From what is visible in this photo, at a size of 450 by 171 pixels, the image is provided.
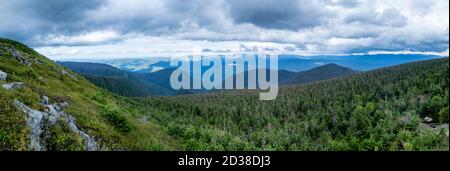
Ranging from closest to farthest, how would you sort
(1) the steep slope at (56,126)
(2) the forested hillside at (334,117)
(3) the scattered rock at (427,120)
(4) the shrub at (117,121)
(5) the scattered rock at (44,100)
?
1. (1) the steep slope at (56,126)
2. (5) the scattered rock at (44,100)
3. (4) the shrub at (117,121)
4. (2) the forested hillside at (334,117)
5. (3) the scattered rock at (427,120)

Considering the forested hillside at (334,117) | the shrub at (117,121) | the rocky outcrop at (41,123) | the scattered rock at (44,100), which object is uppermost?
the scattered rock at (44,100)

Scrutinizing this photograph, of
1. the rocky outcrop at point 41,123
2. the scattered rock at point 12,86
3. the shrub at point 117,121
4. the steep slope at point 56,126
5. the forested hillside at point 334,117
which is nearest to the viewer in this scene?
the steep slope at point 56,126

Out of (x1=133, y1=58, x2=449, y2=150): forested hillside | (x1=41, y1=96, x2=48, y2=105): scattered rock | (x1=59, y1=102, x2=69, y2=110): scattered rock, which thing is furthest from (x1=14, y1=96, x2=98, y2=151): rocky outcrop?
(x1=133, y1=58, x2=449, y2=150): forested hillside

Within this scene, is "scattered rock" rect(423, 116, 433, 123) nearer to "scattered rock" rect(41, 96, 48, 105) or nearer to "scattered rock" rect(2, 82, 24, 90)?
"scattered rock" rect(41, 96, 48, 105)

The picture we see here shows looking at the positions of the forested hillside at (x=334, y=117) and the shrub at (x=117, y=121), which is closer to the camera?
the shrub at (x=117, y=121)

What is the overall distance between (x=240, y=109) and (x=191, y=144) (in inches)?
5559

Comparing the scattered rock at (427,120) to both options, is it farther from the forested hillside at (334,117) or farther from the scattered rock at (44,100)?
the scattered rock at (44,100)

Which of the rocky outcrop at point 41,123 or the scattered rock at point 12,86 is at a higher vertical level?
the scattered rock at point 12,86

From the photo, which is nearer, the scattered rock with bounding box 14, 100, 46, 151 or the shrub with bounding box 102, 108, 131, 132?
the scattered rock with bounding box 14, 100, 46, 151

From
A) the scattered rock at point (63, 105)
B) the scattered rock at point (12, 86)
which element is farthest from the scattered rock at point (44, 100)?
the scattered rock at point (12, 86)
